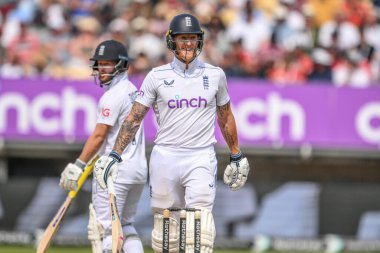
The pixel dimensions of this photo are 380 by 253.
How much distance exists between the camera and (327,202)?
13.9m

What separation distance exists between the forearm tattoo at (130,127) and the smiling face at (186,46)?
0.53 meters

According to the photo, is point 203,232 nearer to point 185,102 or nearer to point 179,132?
point 179,132

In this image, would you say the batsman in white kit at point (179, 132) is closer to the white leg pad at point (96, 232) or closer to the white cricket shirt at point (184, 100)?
the white cricket shirt at point (184, 100)

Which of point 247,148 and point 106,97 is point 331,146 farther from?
point 106,97

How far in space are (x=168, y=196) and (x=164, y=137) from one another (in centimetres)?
50

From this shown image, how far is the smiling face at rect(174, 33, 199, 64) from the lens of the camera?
27.5 feet

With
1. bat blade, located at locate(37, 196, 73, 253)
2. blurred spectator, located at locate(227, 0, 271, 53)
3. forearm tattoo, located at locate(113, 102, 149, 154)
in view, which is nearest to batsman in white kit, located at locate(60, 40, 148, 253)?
bat blade, located at locate(37, 196, 73, 253)

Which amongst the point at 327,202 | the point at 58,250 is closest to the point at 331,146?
the point at 327,202

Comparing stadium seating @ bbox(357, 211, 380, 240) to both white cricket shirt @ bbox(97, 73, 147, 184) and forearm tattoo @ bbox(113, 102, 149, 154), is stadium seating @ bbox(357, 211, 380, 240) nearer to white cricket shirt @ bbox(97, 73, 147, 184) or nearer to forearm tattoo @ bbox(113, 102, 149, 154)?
white cricket shirt @ bbox(97, 73, 147, 184)

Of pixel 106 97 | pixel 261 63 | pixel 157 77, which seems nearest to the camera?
pixel 157 77

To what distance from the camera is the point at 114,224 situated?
330 inches

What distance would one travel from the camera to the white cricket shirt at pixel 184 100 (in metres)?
8.35

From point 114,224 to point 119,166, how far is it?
0.92 m

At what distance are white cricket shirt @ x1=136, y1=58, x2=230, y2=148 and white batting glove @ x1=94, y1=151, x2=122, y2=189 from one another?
0.47 m
